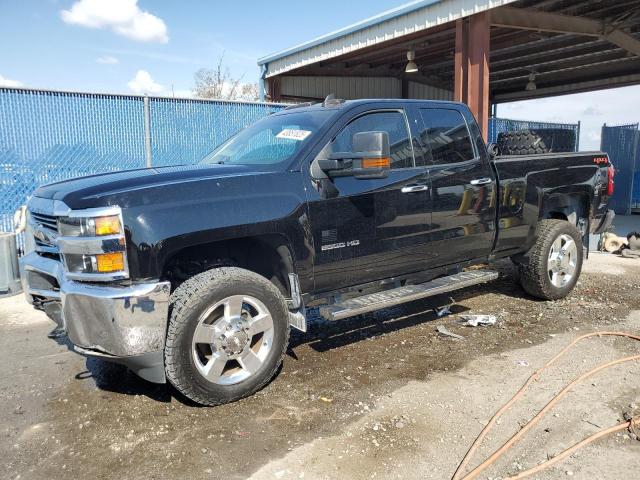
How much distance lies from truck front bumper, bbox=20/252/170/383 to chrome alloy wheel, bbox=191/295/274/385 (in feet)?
0.84

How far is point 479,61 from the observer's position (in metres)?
9.67

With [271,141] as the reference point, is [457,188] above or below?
below

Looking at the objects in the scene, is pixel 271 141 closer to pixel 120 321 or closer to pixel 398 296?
pixel 398 296

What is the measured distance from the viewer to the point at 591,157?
594cm

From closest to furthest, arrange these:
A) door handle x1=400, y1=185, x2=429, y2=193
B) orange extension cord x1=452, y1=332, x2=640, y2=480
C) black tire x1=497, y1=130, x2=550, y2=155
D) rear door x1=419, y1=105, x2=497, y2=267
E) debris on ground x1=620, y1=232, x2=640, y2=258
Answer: orange extension cord x1=452, y1=332, x2=640, y2=480 < door handle x1=400, y1=185, x2=429, y2=193 < rear door x1=419, y1=105, x2=497, y2=267 < black tire x1=497, y1=130, x2=550, y2=155 < debris on ground x1=620, y1=232, x2=640, y2=258

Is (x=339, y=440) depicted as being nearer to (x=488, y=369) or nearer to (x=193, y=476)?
(x=193, y=476)

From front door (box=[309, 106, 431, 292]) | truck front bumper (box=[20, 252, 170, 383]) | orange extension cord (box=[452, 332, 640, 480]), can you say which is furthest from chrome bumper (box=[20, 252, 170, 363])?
orange extension cord (box=[452, 332, 640, 480])

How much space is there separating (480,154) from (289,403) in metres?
2.97

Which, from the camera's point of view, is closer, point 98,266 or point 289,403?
point 98,266

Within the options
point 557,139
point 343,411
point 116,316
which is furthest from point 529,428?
point 557,139

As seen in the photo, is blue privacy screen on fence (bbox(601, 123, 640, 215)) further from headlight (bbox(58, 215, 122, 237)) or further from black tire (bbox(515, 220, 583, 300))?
headlight (bbox(58, 215, 122, 237))

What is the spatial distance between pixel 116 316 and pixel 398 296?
7.06 ft

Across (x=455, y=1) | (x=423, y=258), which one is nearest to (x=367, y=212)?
(x=423, y=258)

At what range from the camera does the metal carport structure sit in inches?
389
